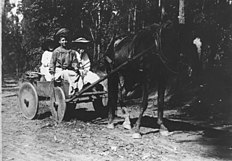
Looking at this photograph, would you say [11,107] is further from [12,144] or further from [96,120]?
[12,144]

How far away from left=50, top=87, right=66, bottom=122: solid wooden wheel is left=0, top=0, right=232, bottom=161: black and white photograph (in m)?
0.02

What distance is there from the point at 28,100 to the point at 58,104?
833 mm

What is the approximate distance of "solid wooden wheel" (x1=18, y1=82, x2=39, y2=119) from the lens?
236 inches

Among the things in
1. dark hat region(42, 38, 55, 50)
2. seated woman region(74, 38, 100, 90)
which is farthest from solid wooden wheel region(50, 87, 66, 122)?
dark hat region(42, 38, 55, 50)

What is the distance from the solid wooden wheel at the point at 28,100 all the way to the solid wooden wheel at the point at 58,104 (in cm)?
38

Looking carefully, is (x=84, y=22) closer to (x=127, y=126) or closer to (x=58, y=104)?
(x=58, y=104)

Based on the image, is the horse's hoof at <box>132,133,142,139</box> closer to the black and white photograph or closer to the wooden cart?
the black and white photograph

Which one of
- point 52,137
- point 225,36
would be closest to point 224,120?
point 225,36

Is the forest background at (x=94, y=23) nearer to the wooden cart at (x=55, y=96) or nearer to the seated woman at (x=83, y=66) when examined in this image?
the seated woman at (x=83, y=66)

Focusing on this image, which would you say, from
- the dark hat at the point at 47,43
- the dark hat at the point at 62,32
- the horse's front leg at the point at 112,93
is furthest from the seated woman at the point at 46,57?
the horse's front leg at the point at 112,93

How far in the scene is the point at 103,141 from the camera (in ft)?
14.8

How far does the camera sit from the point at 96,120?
6047 mm

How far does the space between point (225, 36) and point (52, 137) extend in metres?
3.87

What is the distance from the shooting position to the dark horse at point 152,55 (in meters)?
4.64
